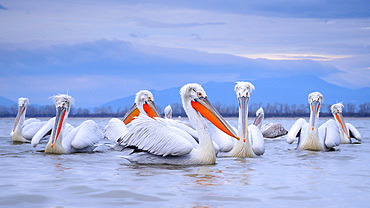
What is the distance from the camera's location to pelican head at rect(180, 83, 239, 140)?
591cm

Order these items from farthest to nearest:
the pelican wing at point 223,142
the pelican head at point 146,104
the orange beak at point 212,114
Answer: the pelican head at point 146,104, the pelican wing at point 223,142, the orange beak at point 212,114

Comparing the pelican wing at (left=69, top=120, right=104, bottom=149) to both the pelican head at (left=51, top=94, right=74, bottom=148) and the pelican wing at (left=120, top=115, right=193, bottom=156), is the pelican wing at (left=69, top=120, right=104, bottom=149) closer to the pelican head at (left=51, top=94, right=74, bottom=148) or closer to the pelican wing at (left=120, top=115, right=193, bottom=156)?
the pelican head at (left=51, top=94, right=74, bottom=148)

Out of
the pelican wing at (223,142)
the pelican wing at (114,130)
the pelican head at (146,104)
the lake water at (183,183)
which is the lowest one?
the lake water at (183,183)

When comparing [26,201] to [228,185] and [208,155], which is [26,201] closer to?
[228,185]

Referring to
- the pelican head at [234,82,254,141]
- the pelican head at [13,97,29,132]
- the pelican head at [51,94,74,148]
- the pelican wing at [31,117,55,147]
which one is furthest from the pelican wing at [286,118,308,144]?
the pelican head at [13,97,29,132]

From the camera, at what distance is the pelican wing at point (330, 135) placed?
8.44 meters

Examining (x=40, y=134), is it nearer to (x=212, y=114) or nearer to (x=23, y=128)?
(x=23, y=128)

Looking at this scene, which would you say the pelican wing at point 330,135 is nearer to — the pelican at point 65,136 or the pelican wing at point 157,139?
the pelican wing at point 157,139

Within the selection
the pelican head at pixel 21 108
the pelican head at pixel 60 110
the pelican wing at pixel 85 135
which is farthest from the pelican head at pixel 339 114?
the pelican head at pixel 21 108

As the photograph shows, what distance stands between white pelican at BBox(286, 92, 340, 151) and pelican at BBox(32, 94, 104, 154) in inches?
148

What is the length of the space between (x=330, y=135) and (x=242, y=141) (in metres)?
2.54

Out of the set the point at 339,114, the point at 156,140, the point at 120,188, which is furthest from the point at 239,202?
the point at 339,114

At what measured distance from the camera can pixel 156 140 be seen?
5.74 m

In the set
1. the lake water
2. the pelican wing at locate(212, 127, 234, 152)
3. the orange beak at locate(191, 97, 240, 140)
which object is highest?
→ the orange beak at locate(191, 97, 240, 140)
